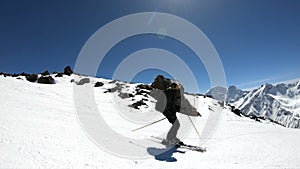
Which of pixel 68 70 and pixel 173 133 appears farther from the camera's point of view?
pixel 68 70

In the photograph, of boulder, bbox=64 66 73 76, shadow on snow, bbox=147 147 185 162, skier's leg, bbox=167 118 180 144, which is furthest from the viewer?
boulder, bbox=64 66 73 76

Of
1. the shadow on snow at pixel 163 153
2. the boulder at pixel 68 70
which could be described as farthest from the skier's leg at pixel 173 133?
the boulder at pixel 68 70

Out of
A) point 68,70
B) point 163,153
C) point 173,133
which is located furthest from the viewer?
point 68,70

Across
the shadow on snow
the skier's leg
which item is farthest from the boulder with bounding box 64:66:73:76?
the shadow on snow

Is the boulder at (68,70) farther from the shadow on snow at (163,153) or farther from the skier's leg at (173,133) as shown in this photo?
the shadow on snow at (163,153)

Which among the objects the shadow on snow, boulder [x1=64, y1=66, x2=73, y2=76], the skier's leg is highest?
boulder [x1=64, y1=66, x2=73, y2=76]

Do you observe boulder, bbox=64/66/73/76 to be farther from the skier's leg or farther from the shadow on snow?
the shadow on snow

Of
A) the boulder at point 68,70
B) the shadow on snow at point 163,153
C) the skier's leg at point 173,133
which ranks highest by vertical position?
the boulder at point 68,70

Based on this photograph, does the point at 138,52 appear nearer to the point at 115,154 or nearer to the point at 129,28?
the point at 129,28

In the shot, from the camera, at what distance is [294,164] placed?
6.29m

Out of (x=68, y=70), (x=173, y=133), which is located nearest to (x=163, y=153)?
(x=173, y=133)

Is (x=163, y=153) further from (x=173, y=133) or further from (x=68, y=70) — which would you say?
(x=68, y=70)

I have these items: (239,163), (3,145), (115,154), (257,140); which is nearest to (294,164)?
(239,163)

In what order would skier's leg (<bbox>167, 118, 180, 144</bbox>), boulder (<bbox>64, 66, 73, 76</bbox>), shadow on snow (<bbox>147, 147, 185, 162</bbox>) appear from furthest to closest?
1. boulder (<bbox>64, 66, 73, 76</bbox>)
2. skier's leg (<bbox>167, 118, 180, 144</bbox>)
3. shadow on snow (<bbox>147, 147, 185, 162</bbox>)
